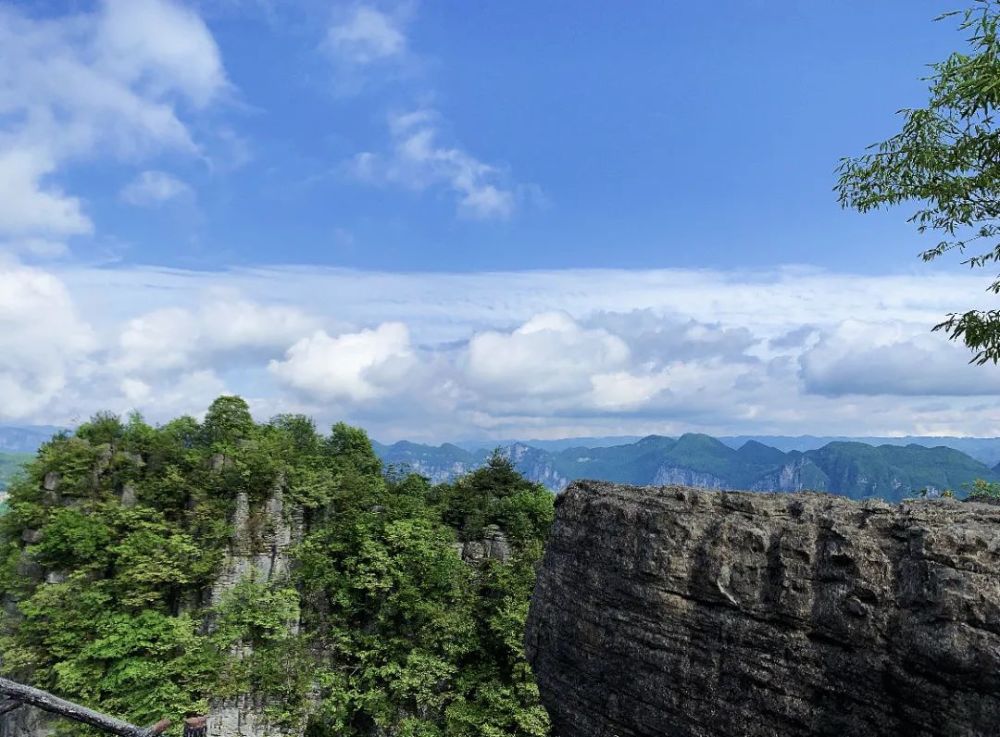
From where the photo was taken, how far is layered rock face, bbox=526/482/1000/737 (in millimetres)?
6172

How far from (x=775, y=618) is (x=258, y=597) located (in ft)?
100.0

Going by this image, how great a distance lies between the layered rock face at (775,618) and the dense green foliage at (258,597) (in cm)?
2242

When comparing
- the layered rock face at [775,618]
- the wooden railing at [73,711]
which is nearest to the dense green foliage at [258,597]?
the wooden railing at [73,711]

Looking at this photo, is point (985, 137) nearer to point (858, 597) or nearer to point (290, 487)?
point (858, 597)

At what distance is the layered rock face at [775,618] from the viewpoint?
243 inches

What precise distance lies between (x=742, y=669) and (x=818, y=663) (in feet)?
3.18

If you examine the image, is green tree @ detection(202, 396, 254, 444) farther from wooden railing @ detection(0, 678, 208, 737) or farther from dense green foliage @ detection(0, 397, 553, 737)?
wooden railing @ detection(0, 678, 208, 737)

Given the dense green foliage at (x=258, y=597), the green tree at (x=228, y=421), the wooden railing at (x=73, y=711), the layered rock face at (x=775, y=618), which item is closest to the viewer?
the layered rock face at (x=775, y=618)

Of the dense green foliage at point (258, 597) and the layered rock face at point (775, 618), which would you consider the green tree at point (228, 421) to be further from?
the layered rock face at point (775, 618)

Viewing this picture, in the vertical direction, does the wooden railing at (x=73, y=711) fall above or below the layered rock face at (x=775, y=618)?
below

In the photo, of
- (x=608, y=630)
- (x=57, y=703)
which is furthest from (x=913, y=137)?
(x=57, y=703)

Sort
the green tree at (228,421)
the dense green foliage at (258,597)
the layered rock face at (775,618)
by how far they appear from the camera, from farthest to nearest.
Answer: the green tree at (228,421)
the dense green foliage at (258,597)
the layered rock face at (775,618)

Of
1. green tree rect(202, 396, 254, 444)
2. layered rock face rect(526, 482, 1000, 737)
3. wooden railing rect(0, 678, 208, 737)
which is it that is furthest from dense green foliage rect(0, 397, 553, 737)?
layered rock face rect(526, 482, 1000, 737)

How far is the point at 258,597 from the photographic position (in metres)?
31.3
